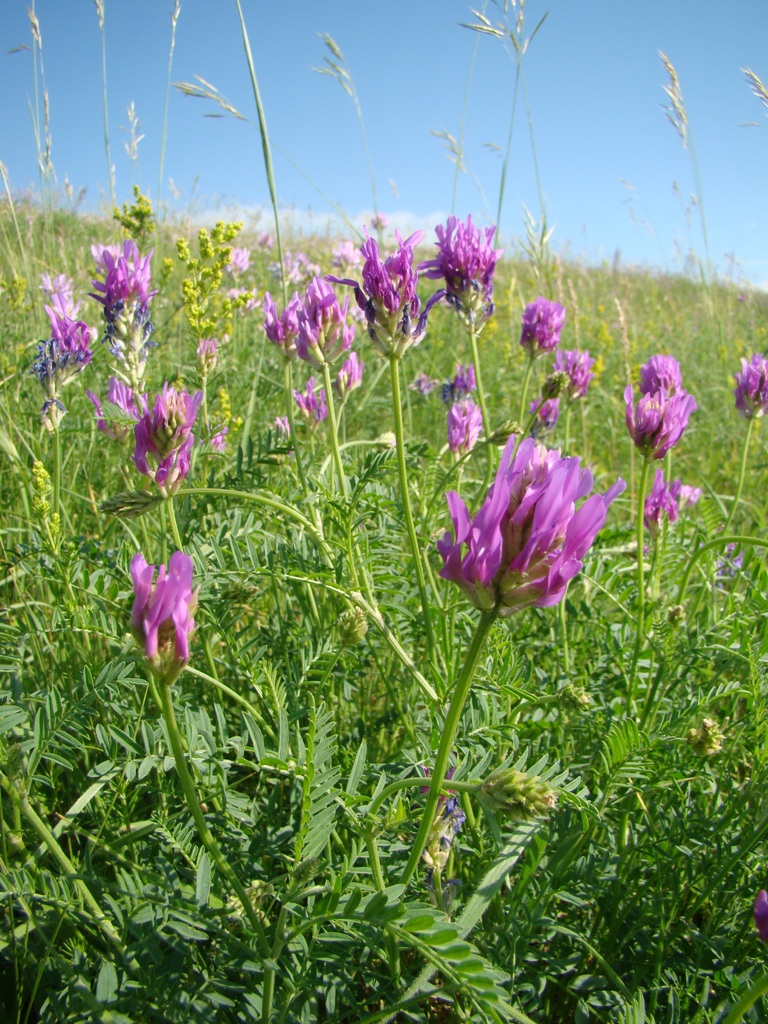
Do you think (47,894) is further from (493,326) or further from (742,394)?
(493,326)

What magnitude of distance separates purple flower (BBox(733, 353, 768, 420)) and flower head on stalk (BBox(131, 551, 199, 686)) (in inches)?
70.1

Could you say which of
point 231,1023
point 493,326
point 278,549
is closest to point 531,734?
point 278,549

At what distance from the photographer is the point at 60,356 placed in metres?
1.85

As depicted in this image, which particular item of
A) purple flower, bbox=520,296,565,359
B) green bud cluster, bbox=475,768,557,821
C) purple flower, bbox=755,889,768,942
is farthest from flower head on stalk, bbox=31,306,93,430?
purple flower, bbox=755,889,768,942

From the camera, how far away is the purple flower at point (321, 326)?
153 cm

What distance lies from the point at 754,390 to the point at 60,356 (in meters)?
1.96

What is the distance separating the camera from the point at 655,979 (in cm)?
110

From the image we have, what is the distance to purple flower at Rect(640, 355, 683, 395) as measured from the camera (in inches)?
71.1

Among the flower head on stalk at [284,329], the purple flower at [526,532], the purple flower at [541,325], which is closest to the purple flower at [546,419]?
the purple flower at [541,325]

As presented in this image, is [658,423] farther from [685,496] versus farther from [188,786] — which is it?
[188,786]

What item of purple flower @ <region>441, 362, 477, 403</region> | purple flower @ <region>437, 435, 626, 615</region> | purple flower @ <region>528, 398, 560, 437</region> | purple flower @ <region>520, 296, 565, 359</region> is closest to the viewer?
purple flower @ <region>437, 435, 626, 615</region>

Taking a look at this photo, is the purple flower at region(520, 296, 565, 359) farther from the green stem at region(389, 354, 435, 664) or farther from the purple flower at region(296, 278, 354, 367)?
the green stem at region(389, 354, 435, 664)

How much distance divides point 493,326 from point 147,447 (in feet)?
13.7

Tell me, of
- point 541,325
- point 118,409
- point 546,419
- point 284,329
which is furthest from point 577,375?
point 118,409
